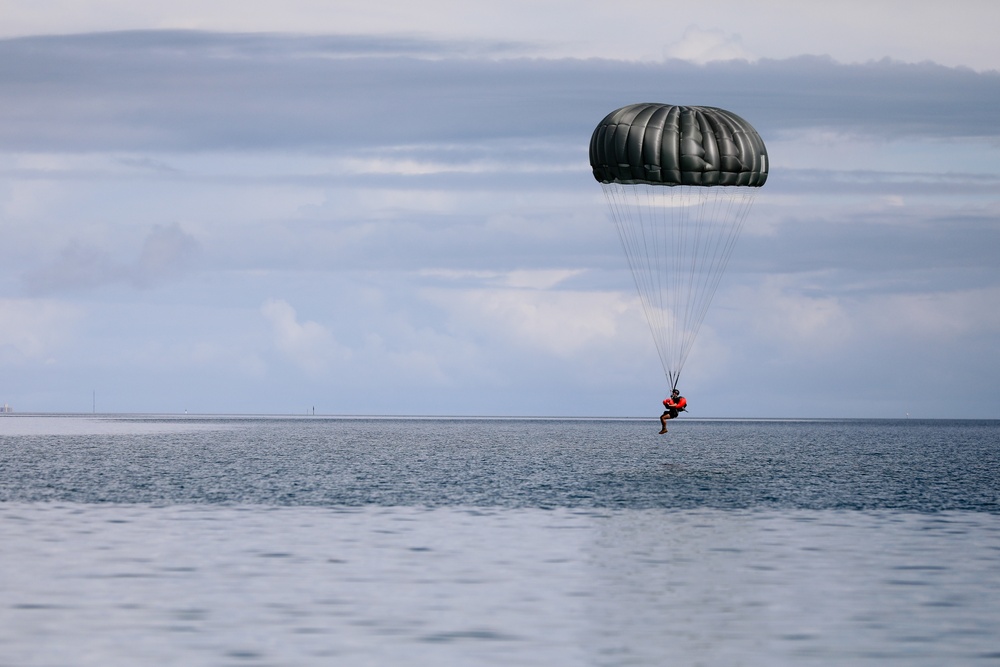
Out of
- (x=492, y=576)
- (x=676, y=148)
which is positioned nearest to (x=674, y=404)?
(x=676, y=148)

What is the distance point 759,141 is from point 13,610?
3853 centimetres

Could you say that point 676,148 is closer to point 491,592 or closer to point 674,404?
point 674,404

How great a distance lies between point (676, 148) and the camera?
51.4 m

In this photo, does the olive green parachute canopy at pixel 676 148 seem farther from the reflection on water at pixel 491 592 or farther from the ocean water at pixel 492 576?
the reflection on water at pixel 491 592

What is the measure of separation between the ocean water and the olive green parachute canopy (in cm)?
1340

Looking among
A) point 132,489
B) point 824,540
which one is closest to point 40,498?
point 132,489

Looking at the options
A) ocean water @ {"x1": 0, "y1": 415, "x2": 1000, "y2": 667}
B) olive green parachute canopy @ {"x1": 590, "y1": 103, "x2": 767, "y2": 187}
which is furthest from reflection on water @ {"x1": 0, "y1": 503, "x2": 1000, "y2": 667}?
olive green parachute canopy @ {"x1": 590, "y1": 103, "x2": 767, "y2": 187}

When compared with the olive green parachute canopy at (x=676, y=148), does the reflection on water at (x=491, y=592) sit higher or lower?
lower

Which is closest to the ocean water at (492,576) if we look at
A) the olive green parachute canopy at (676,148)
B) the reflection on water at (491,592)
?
the reflection on water at (491,592)

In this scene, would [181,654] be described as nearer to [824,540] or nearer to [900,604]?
[900,604]

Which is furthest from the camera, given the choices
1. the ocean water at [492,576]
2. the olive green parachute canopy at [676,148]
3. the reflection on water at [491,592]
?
the olive green parachute canopy at [676,148]

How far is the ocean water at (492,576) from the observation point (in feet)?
66.1

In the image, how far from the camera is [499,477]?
218 ft

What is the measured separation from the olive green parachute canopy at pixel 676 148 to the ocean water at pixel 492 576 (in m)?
13.4
